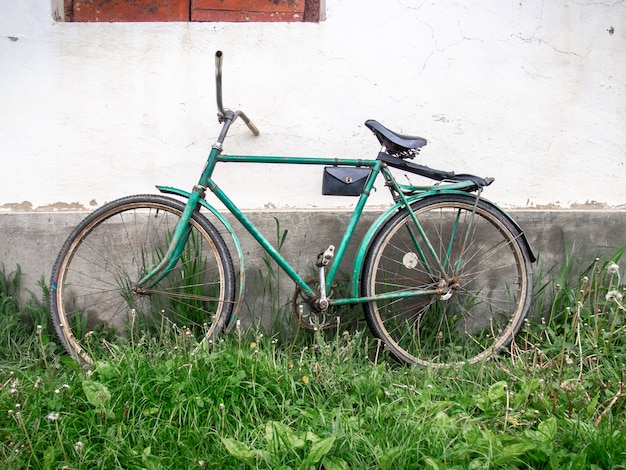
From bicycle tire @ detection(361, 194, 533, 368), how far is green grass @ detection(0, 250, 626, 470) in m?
0.25

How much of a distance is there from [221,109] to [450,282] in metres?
1.48

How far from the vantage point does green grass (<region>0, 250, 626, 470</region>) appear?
2.04 metres

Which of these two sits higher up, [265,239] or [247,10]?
[247,10]

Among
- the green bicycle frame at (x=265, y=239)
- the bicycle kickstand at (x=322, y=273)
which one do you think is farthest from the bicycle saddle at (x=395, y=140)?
the bicycle kickstand at (x=322, y=273)

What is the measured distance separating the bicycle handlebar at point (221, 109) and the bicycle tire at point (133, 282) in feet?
1.63

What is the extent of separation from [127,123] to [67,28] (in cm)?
64

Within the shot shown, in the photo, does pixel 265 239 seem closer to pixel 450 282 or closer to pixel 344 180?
pixel 344 180

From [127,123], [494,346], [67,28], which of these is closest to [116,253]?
[127,123]

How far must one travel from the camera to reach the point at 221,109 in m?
2.81

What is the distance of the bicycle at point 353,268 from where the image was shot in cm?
284

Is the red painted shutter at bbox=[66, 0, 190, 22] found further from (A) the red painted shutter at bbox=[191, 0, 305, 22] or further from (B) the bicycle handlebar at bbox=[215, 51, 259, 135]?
(B) the bicycle handlebar at bbox=[215, 51, 259, 135]

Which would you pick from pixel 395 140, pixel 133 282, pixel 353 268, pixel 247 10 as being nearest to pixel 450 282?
pixel 353 268

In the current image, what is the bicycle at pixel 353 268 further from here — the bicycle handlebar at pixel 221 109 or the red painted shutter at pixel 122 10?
the red painted shutter at pixel 122 10

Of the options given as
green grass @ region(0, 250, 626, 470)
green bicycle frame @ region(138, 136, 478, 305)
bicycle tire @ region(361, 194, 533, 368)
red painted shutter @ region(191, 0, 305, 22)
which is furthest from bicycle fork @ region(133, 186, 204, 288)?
red painted shutter @ region(191, 0, 305, 22)
